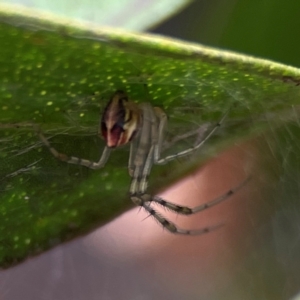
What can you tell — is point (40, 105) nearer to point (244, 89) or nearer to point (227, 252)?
point (244, 89)

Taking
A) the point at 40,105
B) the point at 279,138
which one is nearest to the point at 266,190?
the point at 279,138

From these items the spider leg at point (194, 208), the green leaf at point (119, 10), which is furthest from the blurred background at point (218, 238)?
the green leaf at point (119, 10)

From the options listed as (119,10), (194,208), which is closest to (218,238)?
(194,208)

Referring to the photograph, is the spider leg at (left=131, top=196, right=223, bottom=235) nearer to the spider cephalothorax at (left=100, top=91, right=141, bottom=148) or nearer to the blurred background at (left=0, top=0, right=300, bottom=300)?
the blurred background at (left=0, top=0, right=300, bottom=300)

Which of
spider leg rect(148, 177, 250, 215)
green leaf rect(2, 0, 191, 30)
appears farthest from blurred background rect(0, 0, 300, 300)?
green leaf rect(2, 0, 191, 30)

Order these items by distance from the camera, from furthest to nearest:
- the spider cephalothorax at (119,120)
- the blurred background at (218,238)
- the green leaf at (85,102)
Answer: the blurred background at (218,238), the spider cephalothorax at (119,120), the green leaf at (85,102)

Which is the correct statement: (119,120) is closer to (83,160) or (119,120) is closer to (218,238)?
(83,160)

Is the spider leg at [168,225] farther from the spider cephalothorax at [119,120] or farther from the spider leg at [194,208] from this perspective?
the spider cephalothorax at [119,120]
